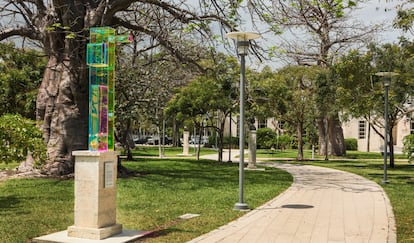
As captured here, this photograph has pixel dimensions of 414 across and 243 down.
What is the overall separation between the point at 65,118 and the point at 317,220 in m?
8.96

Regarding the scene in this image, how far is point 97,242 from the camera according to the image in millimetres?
6746

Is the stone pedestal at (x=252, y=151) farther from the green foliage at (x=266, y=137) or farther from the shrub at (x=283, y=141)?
the green foliage at (x=266, y=137)

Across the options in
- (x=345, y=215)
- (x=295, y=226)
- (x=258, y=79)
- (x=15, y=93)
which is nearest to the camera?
(x=295, y=226)

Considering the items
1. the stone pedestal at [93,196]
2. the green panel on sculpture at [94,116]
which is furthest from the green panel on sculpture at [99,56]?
the stone pedestal at [93,196]

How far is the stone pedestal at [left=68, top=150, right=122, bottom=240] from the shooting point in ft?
22.7

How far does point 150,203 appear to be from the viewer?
10773 millimetres

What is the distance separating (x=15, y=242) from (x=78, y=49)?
30.2 ft

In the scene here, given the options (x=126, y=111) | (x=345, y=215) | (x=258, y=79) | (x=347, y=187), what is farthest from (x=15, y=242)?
(x=258, y=79)

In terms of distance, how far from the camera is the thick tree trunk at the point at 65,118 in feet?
50.2

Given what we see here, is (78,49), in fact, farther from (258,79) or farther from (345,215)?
(258,79)

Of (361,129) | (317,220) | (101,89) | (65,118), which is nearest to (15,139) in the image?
(101,89)

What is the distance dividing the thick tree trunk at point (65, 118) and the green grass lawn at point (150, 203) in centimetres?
114

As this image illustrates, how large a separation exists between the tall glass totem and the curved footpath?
1.90 meters

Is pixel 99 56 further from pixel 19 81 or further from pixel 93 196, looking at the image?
pixel 19 81
